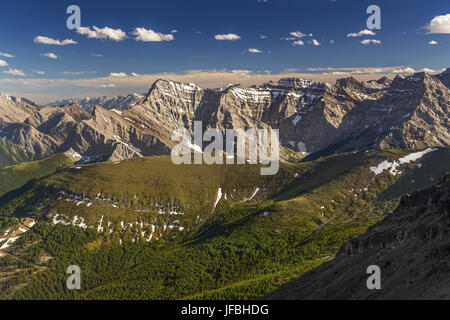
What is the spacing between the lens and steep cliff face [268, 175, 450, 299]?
5500 centimetres

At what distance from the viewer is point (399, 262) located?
71562 millimetres

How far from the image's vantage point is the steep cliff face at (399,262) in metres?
55.0

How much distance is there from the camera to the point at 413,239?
261ft

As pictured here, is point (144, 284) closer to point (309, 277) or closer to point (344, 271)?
point (309, 277)

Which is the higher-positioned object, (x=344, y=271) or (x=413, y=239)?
(x=413, y=239)
